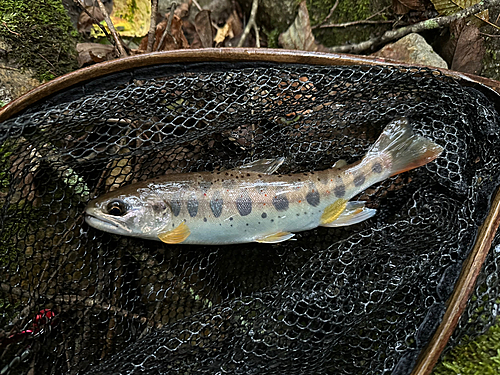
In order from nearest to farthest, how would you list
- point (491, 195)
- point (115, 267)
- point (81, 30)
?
point (491, 195) < point (115, 267) < point (81, 30)

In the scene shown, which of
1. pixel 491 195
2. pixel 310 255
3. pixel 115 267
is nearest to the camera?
pixel 491 195

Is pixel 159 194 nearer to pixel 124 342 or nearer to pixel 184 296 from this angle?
pixel 184 296

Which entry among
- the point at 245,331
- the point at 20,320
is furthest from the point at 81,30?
the point at 245,331

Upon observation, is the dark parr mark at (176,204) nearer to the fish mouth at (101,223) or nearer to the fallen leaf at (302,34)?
the fish mouth at (101,223)

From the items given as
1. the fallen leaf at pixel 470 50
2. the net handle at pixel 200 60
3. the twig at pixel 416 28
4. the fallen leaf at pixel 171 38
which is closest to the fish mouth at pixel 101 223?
the net handle at pixel 200 60

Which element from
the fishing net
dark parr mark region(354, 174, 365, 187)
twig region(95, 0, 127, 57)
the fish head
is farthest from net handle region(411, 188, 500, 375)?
twig region(95, 0, 127, 57)

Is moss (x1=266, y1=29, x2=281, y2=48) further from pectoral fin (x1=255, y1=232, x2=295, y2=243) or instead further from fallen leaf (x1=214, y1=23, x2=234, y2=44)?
pectoral fin (x1=255, y1=232, x2=295, y2=243)

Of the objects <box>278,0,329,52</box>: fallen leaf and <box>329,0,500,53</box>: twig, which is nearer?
<box>329,0,500,53</box>: twig
